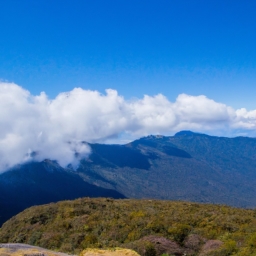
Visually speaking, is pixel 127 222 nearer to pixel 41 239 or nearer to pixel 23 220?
pixel 41 239

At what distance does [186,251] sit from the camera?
879 inches

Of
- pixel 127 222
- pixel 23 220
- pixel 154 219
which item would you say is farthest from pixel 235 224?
pixel 23 220

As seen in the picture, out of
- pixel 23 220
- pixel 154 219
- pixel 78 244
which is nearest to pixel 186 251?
pixel 154 219

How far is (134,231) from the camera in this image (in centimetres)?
2688

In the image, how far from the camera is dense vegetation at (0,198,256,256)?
21.9 metres

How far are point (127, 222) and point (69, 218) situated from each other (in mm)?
8576

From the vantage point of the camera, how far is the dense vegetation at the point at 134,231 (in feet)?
71.7

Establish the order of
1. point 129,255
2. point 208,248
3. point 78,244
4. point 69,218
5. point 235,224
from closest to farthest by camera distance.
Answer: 1. point 129,255
2. point 208,248
3. point 78,244
4. point 235,224
5. point 69,218

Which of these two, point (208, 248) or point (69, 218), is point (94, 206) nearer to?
point (69, 218)

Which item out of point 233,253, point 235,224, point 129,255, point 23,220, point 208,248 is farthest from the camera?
point 23,220

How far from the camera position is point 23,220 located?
39.1 m

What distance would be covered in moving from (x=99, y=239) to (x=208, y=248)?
9122 mm

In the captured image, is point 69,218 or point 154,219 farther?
point 69,218

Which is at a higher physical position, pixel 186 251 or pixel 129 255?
pixel 129 255
